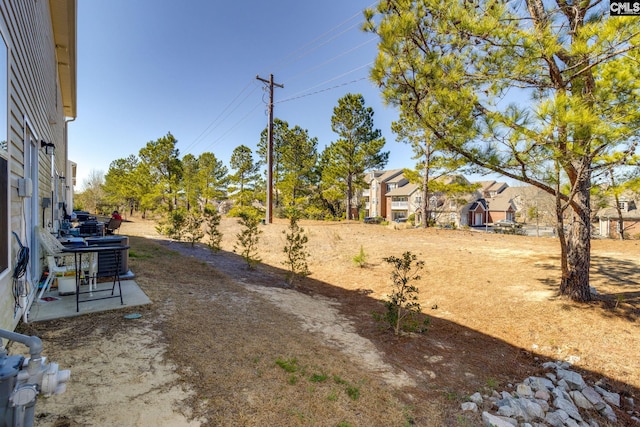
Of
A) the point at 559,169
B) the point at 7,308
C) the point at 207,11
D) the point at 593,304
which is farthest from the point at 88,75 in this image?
the point at 593,304

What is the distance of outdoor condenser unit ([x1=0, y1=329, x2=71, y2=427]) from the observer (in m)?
1.35

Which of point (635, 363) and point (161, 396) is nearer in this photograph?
point (161, 396)

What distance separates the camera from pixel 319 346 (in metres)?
3.70

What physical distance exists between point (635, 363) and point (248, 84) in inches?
738

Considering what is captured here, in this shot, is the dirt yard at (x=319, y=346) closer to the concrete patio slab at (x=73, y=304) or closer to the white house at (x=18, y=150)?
the concrete patio slab at (x=73, y=304)

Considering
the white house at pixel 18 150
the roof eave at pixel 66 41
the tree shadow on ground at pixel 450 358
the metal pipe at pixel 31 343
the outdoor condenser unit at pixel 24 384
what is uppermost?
the roof eave at pixel 66 41

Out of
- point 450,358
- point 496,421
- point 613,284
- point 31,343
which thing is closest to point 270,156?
point 450,358

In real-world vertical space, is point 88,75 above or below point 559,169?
above

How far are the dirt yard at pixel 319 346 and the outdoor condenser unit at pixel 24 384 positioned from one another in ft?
2.18

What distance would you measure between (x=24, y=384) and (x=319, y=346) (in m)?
2.80

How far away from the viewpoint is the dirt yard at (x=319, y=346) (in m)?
2.32

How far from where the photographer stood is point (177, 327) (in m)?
3.54

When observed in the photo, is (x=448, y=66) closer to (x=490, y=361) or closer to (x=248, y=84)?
(x=490, y=361)

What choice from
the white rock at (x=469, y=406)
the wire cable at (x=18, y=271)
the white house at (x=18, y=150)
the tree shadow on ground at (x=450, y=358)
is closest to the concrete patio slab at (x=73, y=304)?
the white house at (x=18, y=150)
